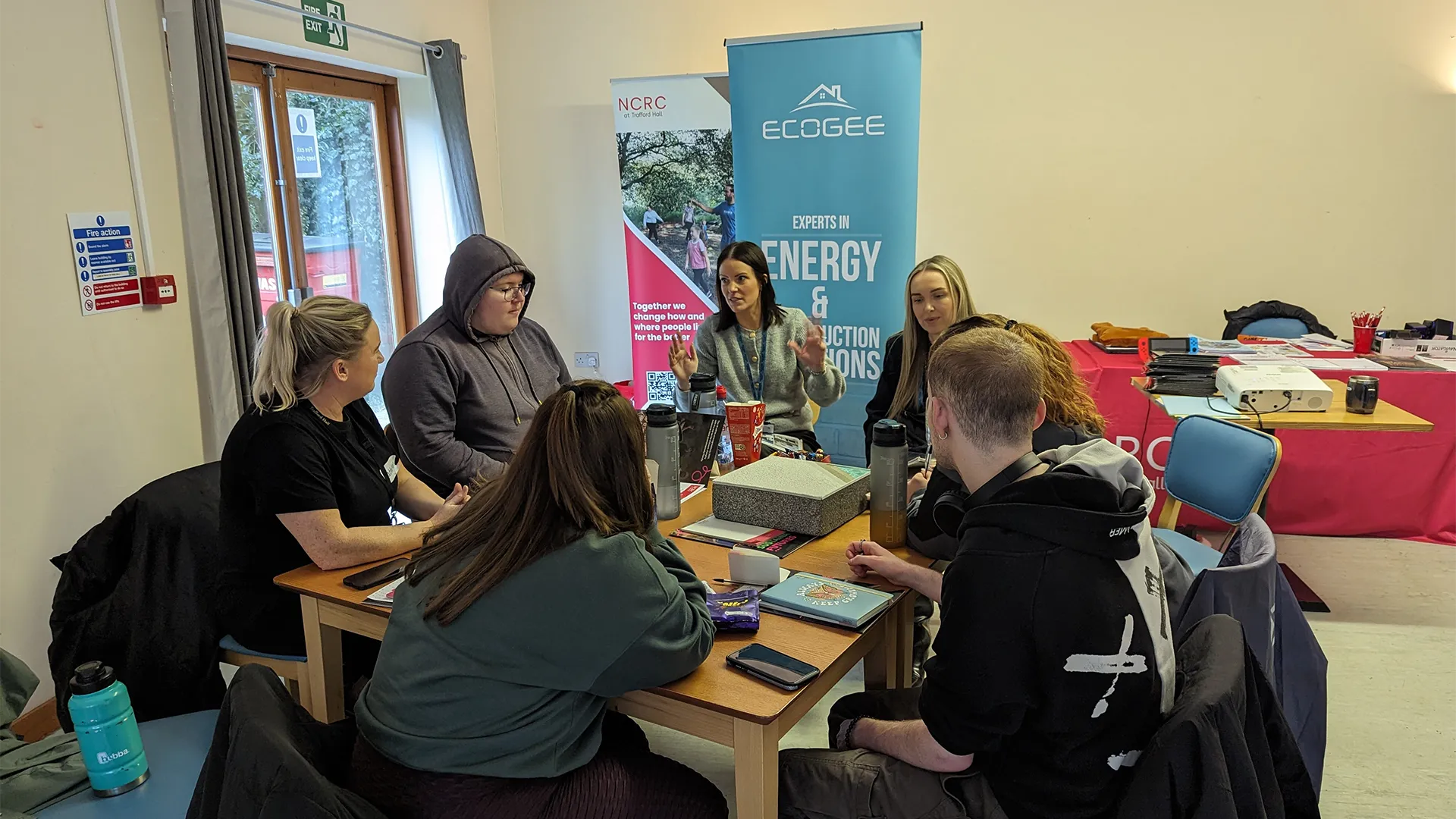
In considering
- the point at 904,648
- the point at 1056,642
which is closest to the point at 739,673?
the point at 1056,642

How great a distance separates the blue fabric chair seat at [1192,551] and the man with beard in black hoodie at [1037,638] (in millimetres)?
1252

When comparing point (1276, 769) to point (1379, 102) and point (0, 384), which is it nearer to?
point (0, 384)

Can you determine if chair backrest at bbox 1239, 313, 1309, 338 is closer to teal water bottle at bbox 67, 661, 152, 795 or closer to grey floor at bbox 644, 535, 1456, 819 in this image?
grey floor at bbox 644, 535, 1456, 819

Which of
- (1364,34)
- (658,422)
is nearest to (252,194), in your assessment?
(658,422)

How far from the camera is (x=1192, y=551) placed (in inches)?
103

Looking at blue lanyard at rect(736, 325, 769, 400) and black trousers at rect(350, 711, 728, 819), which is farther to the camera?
blue lanyard at rect(736, 325, 769, 400)

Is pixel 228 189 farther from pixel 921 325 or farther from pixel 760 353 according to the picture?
pixel 921 325

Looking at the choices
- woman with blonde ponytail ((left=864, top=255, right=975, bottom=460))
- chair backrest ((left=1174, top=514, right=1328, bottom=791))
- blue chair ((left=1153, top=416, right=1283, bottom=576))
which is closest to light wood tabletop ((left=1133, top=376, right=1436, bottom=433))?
blue chair ((left=1153, top=416, right=1283, bottom=576))

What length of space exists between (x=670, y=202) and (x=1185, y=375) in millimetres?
2610

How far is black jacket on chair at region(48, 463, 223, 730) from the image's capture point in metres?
2.09

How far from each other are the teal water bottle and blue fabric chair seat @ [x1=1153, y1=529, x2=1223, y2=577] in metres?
2.40

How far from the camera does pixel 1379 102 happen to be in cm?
440

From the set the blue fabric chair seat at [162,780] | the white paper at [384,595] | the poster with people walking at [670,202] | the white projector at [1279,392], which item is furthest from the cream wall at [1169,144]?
the blue fabric chair seat at [162,780]

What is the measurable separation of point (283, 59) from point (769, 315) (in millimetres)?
2364
